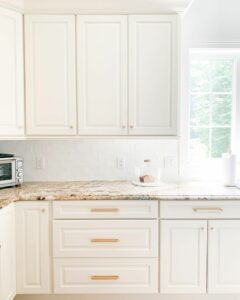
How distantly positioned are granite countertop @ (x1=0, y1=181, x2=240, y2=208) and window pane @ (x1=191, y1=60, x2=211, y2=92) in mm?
915

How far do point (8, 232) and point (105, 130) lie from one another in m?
1.01

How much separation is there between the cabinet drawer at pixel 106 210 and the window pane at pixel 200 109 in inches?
40.7

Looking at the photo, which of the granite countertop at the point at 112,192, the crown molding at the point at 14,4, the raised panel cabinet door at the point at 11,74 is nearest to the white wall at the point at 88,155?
the granite countertop at the point at 112,192

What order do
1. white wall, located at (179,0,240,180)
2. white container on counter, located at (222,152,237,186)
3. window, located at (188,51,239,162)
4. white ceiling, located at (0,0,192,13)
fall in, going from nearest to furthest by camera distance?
white ceiling, located at (0,0,192,13), white container on counter, located at (222,152,237,186), white wall, located at (179,0,240,180), window, located at (188,51,239,162)

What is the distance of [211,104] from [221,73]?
30 cm

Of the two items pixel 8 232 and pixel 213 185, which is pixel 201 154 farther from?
pixel 8 232

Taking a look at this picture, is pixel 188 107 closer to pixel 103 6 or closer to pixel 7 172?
pixel 103 6

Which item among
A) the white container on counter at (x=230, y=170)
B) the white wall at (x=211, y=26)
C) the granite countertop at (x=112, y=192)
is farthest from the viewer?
the white wall at (x=211, y=26)

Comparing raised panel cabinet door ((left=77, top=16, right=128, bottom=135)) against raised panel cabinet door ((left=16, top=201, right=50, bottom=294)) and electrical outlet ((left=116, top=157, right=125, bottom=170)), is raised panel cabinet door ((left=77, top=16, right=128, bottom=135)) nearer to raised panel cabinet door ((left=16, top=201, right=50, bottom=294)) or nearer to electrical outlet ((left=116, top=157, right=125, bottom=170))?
electrical outlet ((left=116, top=157, right=125, bottom=170))

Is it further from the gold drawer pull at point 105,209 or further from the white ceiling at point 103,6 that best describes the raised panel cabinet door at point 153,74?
the gold drawer pull at point 105,209

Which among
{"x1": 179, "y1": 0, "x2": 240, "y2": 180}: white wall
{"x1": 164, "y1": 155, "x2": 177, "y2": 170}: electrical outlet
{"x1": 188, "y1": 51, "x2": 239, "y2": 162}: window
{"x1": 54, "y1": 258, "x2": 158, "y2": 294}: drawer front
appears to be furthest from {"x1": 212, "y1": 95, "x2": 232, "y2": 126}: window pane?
{"x1": 54, "y1": 258, "x2": 158, "y2": 294}: drawer front

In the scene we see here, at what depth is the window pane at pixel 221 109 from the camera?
2.86 meters

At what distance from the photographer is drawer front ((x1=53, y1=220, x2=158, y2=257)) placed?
2203 millimetres

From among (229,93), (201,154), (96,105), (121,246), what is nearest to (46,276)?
(121,246)
